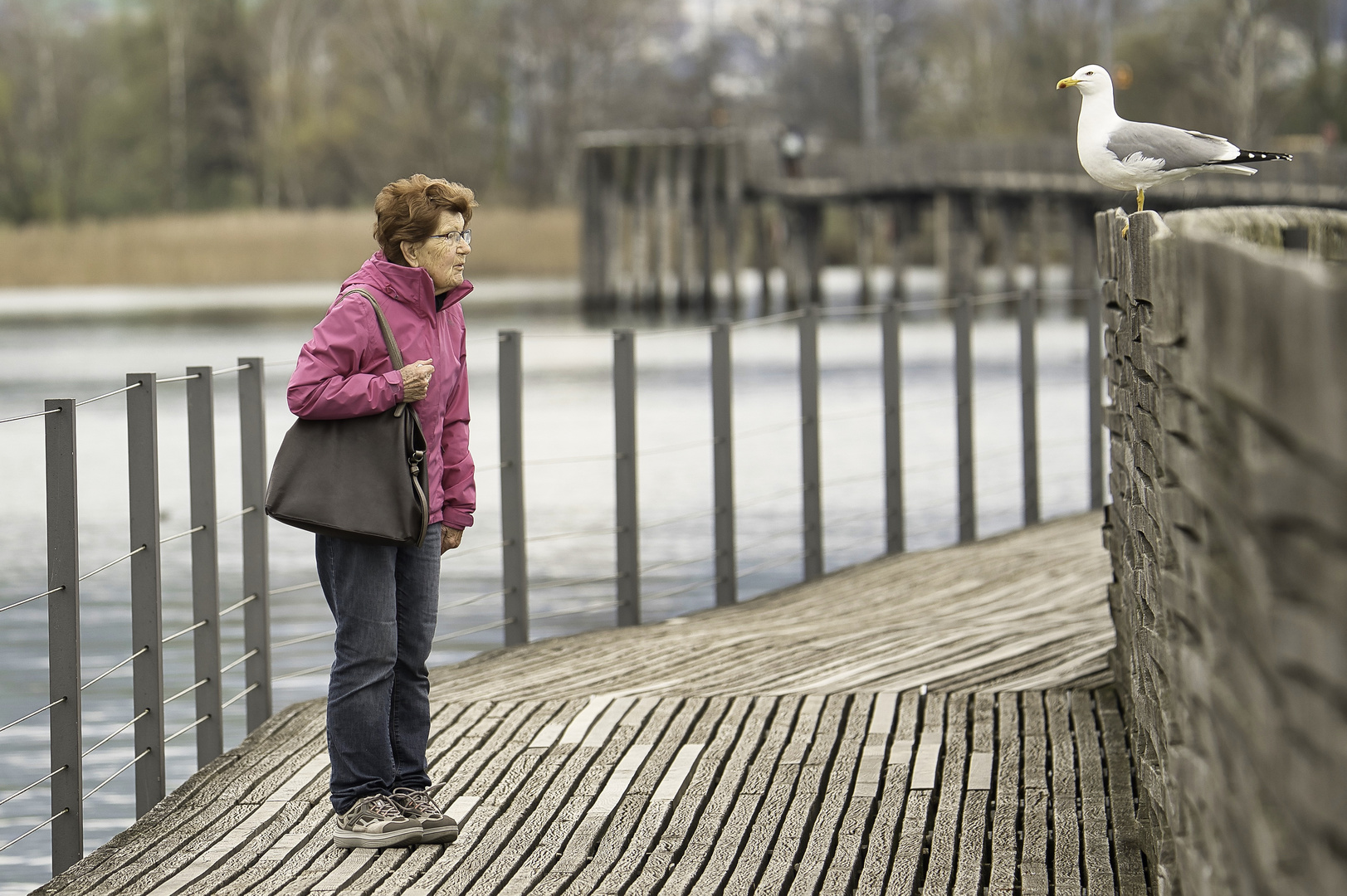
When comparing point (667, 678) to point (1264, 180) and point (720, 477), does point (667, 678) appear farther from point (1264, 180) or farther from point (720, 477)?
point (1264, 180)

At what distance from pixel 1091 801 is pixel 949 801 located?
0.28 meters

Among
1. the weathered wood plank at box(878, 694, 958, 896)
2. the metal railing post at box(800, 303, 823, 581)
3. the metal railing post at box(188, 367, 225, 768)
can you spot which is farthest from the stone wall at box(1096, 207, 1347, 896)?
the metal railing post at box(800, 303, 823, 581)

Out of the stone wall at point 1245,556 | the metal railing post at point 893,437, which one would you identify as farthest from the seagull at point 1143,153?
the metal railing post at point 893,437

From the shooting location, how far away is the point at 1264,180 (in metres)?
23.6

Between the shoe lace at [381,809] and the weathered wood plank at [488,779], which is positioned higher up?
the shoe lace at [381,809]

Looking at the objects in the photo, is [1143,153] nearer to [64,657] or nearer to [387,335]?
[387,335]

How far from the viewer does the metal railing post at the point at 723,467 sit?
7.02 metres

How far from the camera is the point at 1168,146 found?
457 centimetres

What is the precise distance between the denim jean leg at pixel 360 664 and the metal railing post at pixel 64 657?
49 cm

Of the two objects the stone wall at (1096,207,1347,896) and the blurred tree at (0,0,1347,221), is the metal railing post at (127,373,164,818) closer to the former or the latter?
the stone wall at (1096,207,1347,896)

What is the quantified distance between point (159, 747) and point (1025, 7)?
169 feet

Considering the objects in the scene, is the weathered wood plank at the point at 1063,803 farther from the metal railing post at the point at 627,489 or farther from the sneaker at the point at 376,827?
the metal railing post at the point at 627,489

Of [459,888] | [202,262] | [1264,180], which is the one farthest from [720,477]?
[202,262]

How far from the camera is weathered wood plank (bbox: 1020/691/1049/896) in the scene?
3500mm
